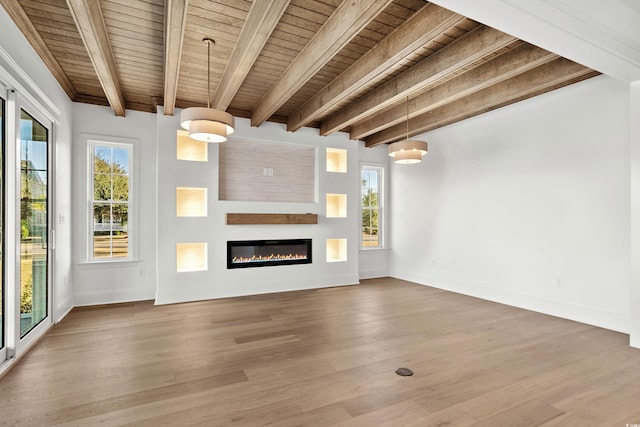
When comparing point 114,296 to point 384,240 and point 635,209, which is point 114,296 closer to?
point 384,240

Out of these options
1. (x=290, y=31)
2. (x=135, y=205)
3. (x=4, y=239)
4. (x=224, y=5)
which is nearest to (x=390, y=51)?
(x=290, y=31)

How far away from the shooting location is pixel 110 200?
5035 mm

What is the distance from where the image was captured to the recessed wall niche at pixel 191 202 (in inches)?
214

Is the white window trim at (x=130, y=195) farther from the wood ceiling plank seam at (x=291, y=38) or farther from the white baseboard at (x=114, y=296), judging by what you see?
the wood ceiling plank seam at (x=291, y=38)

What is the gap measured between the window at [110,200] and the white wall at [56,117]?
337 mm

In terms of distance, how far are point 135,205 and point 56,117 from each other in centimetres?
154

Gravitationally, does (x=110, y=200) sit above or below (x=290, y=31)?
below

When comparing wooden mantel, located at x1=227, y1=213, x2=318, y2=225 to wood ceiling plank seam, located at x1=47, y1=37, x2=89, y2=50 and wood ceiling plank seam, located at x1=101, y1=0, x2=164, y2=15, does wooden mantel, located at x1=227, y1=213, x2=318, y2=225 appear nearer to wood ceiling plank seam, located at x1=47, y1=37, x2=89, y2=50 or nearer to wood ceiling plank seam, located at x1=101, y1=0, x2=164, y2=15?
wood ceiling plank seam, located at x1=47, y1=37, x2=89, y2=50

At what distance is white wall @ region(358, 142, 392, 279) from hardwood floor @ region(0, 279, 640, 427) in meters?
2.56

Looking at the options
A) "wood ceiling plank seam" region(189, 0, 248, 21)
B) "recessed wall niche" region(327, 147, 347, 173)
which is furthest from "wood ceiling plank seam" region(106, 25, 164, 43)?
"recessed wall niche" region(327, 147, 347, 173)

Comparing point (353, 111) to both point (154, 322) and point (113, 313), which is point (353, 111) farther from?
point (113, 313)

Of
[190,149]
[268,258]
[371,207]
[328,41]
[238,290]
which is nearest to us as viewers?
[328,41]

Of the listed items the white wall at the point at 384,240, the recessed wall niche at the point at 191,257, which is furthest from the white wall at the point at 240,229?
the white wall at the point at 384,240

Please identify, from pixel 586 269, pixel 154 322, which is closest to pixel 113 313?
pixel 154 322
